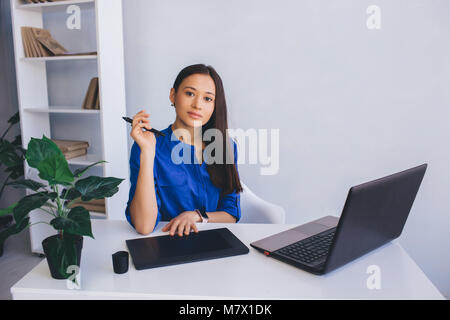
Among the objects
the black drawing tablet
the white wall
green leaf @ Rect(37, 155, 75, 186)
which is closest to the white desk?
the black drawing tablet

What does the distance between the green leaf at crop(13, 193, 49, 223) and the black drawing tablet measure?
32cm

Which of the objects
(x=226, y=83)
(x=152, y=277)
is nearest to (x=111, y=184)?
(x=152, y=277)

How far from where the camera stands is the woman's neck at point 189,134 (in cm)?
160

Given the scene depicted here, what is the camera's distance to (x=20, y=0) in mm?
2580

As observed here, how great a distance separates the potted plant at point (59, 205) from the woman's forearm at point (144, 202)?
0.30 meters

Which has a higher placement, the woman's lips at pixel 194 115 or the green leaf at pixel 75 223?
the woman's lips at pixel 194 115

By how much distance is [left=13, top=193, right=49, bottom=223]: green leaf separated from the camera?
88 cm

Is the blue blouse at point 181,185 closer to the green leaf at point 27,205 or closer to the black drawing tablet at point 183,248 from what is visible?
the black drawing tablet at point 183,248

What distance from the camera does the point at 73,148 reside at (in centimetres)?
271

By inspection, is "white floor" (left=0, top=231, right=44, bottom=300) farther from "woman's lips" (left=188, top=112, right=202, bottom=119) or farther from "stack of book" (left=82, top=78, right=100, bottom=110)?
"woman's lips" (left=188, top=112, right=202, bottom=119)

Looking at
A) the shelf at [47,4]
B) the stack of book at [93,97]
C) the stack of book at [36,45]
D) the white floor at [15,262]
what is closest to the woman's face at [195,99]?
the stack of book at [93,97]

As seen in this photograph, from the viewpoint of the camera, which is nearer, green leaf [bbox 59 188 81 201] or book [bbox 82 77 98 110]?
green leaf [bbox 59 188 81 201]

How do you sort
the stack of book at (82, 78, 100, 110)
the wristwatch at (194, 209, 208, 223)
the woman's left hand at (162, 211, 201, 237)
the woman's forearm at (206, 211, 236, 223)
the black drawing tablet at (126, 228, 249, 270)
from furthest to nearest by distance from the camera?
the stack of book at (82, 78, 100, 110)
the woman's forearm at (206, 211, 236, 223)
the wristwatch at (194, 209, 208, 223)
the woman's left hand at (162, 211, 201, 237)
the black drawing tablet at (126, 228, 249, 270)

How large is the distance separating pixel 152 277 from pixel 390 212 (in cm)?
73
